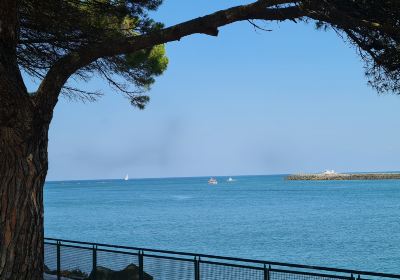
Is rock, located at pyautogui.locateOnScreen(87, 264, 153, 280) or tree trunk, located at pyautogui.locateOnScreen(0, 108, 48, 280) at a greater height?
tree trunk, located at pyautogui.locateOnScreen(0, 108, 48, 280)

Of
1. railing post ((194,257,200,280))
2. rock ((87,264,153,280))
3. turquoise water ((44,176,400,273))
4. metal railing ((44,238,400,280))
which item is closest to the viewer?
metal railing ((44,238,400,280))

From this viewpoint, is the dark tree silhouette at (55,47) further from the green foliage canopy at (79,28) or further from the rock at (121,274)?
the rock at (121,274)

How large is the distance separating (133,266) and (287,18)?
18.4ft

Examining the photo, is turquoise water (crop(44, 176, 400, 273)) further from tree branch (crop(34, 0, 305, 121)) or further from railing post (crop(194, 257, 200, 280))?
tree branch (crop(34, 0, 305, 121))

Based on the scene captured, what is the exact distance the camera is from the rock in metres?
10.7

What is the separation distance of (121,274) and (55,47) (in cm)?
446

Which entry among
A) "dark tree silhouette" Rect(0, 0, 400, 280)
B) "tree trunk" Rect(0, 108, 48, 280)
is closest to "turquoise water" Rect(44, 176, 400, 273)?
"dark tree silhouette" Rect(0, 0, 400, 280)

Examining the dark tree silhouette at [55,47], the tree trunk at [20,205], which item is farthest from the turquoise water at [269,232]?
the tree trunk at [20,205]

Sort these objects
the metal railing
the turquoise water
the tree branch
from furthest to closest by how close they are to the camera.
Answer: the turquoise water, the metal railing, the tree branch

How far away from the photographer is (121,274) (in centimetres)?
1080

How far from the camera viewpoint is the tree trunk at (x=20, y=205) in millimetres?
6328

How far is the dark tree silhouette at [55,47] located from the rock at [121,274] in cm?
421

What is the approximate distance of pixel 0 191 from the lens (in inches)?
250

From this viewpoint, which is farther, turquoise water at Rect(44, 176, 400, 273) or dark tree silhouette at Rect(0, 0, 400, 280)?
turquoise water at Rect(44, 176, 400, 273)
